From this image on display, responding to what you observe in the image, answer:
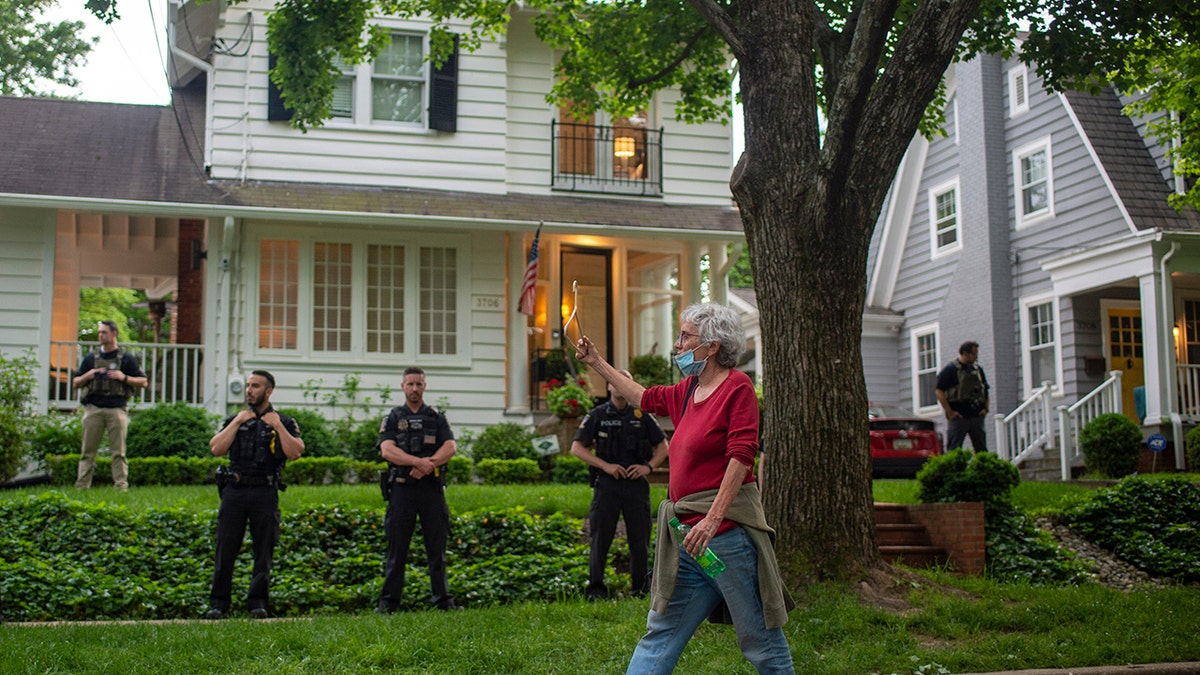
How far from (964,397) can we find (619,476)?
20.3 feet

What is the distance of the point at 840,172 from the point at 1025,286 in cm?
1507

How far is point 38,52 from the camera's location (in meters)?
29.9

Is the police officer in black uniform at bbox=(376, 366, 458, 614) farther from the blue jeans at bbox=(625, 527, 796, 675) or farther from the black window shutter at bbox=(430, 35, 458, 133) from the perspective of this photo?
the black window shutter at bbox=(430, 35, 458, 133)

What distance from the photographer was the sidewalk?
7102 millimetres

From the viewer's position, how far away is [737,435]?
16.3 ft

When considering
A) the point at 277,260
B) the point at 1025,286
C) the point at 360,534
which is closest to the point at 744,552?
the point at 360,534

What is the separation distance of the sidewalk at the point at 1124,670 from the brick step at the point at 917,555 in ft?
11.1

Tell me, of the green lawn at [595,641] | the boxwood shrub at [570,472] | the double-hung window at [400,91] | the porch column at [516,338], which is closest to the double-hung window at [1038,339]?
the porch column at [516,338]

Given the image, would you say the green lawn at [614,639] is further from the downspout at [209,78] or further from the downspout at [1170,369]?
the downspout at [209,78]

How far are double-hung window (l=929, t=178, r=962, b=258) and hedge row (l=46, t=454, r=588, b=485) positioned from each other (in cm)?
1126

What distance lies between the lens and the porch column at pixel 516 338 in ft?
60.0

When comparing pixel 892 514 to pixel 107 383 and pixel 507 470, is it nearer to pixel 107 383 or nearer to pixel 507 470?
pixel 507 470

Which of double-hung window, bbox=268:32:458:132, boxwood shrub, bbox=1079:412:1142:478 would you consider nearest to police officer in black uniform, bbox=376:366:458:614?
double-hung window, bbox=268:32:458:132

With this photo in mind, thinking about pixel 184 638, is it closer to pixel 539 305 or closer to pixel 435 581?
pixel 435 581
